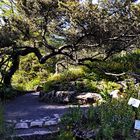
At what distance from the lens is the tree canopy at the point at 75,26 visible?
10.1 metres

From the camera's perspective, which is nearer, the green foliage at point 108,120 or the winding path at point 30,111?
the green foliage at point 108,120

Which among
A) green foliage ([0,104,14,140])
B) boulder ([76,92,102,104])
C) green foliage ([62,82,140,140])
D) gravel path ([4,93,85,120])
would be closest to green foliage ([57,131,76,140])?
green foliage ([62,82,140,140])

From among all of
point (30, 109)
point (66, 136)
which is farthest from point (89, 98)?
point (66, 136)

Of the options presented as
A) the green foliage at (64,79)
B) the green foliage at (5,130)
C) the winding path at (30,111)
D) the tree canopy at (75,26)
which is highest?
the tree canopy at (75,26)

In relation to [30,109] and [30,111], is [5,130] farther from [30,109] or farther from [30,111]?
[30,109]

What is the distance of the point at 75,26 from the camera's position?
10461 mm

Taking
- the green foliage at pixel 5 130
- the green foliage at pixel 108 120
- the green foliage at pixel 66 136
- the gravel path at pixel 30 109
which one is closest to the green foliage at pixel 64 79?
the gravel path at pixel 30 109

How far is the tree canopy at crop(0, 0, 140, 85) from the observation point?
10078mm

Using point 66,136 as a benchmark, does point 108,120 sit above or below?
above

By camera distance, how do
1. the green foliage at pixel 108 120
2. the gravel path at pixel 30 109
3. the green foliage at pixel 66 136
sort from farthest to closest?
the gravel path at pixel 30 109 → the green foliage at pixel 108 120 → the green foliage at pixel 66 136

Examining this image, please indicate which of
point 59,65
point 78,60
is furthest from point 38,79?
point 78,60

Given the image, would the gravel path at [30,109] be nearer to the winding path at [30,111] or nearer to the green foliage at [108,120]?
the winding path at [30,111]

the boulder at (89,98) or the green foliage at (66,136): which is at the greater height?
the boulder at (89,98)

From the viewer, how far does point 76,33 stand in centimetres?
1059
